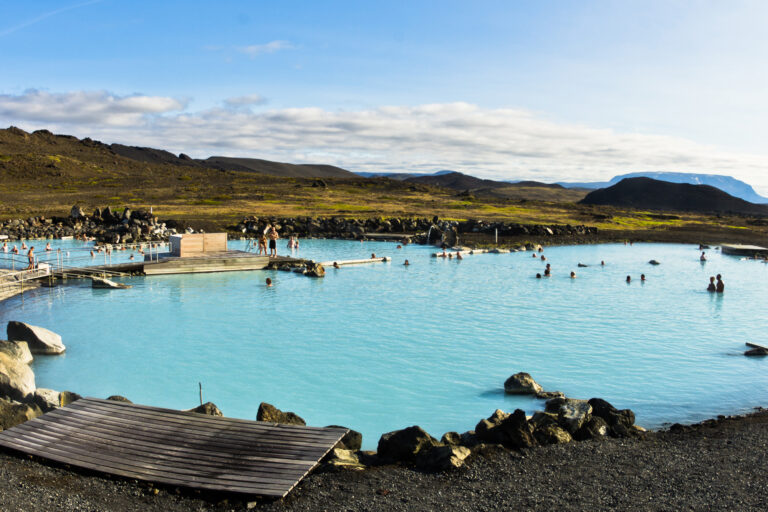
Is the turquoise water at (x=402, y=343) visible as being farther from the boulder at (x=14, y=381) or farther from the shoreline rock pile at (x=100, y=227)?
the shoreline rock pile at (x=100, y=227)

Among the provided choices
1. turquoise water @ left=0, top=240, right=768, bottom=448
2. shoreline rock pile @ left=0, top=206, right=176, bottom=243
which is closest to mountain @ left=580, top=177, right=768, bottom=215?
turquoise water @ left=0, top=240, right=768, bottom=448

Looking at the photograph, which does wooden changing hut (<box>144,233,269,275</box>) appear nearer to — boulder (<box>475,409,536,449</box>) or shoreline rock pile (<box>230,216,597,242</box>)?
shoreline rock pile (<box>230,216,597,242</box>)

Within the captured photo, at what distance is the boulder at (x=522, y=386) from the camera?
49.3ft

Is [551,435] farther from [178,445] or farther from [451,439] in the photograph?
[178,445]

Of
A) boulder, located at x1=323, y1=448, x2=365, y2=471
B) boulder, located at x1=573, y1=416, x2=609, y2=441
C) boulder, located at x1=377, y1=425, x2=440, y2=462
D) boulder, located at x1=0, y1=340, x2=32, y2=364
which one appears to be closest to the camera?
boulder, located at x1=323, y1=448, x2=365, y2=471

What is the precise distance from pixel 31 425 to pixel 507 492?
7.83 meters

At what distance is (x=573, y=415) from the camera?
1119 cm

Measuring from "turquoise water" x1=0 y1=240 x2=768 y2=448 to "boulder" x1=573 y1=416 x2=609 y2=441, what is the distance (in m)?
2.92

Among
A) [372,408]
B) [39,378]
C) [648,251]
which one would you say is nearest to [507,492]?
[372,408]

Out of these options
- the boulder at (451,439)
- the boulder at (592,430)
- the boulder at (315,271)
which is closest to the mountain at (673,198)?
the boulder at (315,271)

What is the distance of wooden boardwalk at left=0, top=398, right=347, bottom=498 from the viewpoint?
27.5 ft

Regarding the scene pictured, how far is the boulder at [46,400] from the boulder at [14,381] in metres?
0.33

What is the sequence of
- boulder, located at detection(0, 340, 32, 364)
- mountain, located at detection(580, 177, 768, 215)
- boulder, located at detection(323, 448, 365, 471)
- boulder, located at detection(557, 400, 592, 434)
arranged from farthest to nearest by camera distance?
mountain, located at detection(580, 177, 768, 215), boulder, located at detection(0, 340, 32, 364), boulder, located at detection(557, 400, 592, 434), boulder, located at detection(323, 448, 365, 471)

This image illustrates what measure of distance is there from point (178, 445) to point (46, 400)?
4.32 meters
